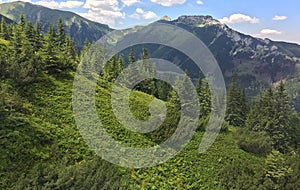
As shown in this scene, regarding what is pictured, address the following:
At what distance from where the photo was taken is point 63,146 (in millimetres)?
19094

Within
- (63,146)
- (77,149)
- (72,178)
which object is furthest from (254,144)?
(72,178)

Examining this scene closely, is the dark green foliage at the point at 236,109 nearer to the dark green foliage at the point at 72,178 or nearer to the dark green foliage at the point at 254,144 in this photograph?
the dark green foliage at the point at 254,144

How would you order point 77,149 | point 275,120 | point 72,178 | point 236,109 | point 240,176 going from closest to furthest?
point 72,178 → point 77,149 → point 240,176 → point 275,120 → point 236,109

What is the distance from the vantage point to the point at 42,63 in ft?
95.5

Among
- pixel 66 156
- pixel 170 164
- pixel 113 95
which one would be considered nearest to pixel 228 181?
pixel 170 164

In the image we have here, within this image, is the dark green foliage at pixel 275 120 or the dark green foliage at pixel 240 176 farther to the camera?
the dark green foliage at pixel 275 120

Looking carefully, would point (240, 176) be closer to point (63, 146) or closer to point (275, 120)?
point (63, 146)

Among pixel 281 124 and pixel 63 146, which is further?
pixel 281 124

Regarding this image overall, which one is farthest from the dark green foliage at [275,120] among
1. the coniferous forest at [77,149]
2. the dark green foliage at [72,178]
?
the dark green foliage at [72,178]

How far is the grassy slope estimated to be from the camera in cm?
1689

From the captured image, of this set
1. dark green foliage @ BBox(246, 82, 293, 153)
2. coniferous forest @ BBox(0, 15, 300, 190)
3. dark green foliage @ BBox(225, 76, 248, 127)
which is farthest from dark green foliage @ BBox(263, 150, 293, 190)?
dark green foliage @ BBox(225, 76, 248, 127)

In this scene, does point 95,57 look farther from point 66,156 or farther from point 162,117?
point 66,156

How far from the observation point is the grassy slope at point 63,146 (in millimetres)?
16891

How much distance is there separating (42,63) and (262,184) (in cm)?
2204
